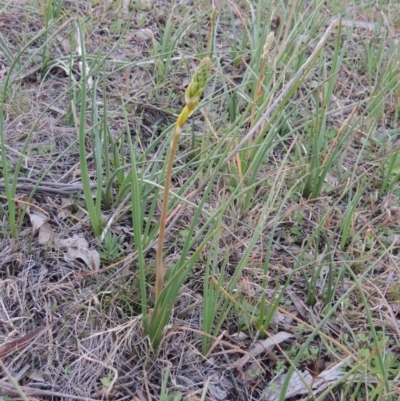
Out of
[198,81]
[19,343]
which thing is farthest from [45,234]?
[198,81]

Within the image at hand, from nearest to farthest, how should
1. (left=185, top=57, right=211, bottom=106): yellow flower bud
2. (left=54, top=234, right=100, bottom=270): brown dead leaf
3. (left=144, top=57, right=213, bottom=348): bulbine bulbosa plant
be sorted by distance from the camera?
(left=185, top=57, right=211, bottom=106): yellow flower bud
(left=144, top=57, right=213, bottom=348): bulbine bulbosa plant
(left=54, top=234, right=100, bottom=270): brown dead leaf

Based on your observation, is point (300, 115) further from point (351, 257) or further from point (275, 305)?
point (275, 305)

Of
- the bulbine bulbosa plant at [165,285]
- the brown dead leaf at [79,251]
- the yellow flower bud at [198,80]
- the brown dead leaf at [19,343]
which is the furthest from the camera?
the brown dead leaf at [79,251]

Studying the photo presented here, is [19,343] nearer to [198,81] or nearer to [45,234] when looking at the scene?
[45,234]

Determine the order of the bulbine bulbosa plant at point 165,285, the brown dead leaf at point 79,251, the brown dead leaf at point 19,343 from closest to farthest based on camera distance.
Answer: the bulbine bulbosa plant at point 165,285 → the brown dead leaf at point 19,343 → the brown dead leaf at point 79,251

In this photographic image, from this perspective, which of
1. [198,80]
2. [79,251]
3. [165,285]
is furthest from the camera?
[79,251]

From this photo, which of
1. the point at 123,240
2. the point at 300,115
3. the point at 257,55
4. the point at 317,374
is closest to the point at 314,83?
the point at 300,115

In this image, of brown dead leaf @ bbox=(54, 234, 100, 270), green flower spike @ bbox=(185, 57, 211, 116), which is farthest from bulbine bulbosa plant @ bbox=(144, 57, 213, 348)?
brown dead leaf @ bbox=(54, 234, 100, 270)

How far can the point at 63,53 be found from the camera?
7.27ft

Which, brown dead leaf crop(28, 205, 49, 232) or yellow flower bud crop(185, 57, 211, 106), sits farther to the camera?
brown dead leaf crop(28, 205, 49, 232)

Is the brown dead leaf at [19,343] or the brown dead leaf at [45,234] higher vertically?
the brown dead leaf at [45,234]

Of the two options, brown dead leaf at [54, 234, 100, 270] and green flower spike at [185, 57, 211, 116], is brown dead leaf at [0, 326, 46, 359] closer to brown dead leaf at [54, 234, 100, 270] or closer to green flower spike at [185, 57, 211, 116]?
brown dead leaf at [54, 234, 100, 270]

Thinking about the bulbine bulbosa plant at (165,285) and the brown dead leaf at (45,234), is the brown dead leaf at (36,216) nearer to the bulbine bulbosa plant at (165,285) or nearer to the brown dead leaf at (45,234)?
the brown dead leaf at (45,234)

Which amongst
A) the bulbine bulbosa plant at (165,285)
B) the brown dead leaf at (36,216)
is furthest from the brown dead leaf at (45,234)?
the bulbine bulbosa plant at (165,285)
